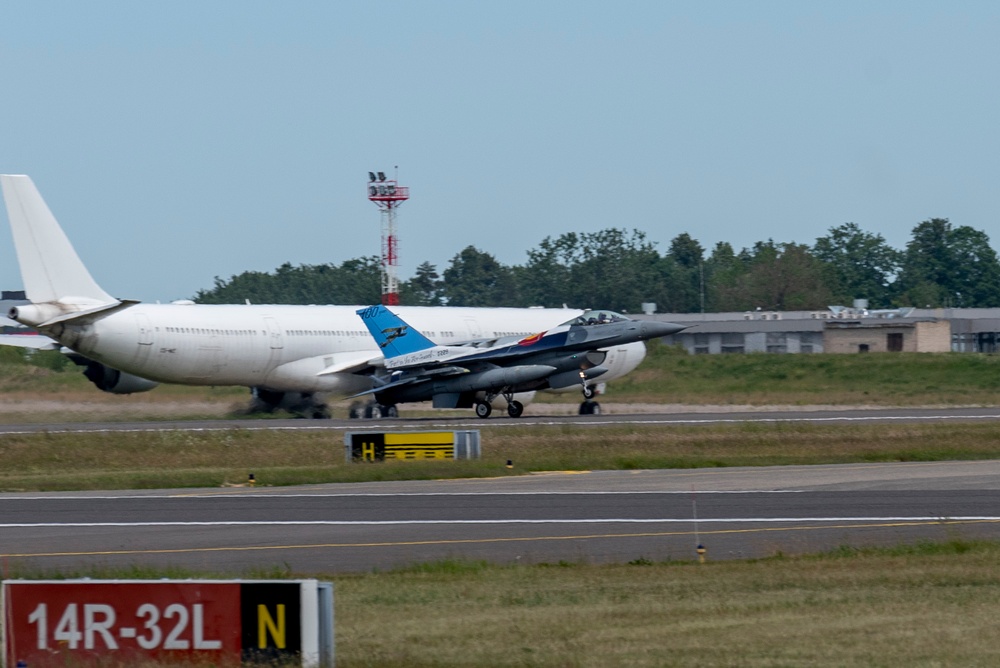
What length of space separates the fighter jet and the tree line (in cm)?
6743

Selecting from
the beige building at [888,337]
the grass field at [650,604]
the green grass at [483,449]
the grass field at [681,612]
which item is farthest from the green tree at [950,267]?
the grass field at [681,612]

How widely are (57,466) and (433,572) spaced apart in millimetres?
20811

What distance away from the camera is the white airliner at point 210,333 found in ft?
138

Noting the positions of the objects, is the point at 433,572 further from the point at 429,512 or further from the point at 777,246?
the point at 777,246

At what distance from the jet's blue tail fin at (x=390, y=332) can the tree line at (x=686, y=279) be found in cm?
6719

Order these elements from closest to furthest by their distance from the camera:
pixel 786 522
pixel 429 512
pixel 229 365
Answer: pixel 786 522, pixel 429 512, pixel 229 365

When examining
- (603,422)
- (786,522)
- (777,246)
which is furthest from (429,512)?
(777,246)

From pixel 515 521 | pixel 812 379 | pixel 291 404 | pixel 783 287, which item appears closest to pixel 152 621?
pixel 515 521

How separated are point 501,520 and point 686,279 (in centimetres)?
12924

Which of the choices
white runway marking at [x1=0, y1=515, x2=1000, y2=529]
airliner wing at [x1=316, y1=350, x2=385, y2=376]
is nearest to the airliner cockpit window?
airliner wing at [x1=316, y1=350, x2=385, y2=376]

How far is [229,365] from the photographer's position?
46906mm

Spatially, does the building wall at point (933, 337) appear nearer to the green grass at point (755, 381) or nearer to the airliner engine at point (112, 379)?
the green grass at point (755, 381)

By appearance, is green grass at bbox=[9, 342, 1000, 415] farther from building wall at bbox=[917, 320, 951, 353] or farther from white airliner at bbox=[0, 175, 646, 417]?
building wall at bbox=[917, 320, 951, 353]

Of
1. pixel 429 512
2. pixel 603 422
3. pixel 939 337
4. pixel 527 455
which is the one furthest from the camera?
pixel 939 337
